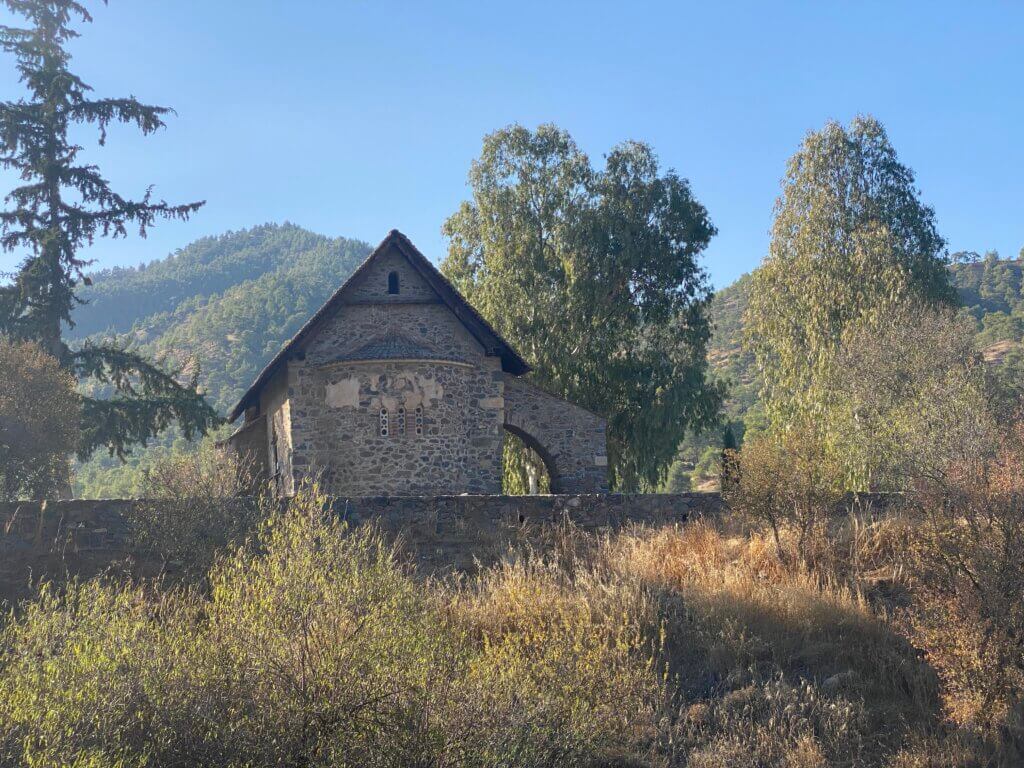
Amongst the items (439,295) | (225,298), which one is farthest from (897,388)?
→ (225,298)

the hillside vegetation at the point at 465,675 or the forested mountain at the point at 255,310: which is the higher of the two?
the forested mountain at the point at 255,310

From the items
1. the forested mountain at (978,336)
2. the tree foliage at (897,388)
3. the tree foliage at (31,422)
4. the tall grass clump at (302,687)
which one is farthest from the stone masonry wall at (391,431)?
the forested mountain at (978,336)

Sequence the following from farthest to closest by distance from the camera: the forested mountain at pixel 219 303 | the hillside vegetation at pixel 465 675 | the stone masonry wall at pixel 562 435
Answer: the forested mountain at pixel 219 303
the stone masonry wall at pixel 562 435
the hillside vegetation at pixel 465 675

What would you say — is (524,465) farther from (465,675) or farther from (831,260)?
(465,675)

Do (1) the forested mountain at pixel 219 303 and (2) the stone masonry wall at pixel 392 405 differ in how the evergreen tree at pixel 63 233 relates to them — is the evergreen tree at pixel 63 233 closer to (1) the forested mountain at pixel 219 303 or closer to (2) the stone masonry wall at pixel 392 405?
(2) the stone masonry wall at pixel 392 405

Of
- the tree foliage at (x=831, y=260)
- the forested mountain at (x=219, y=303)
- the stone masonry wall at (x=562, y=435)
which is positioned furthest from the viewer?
the forested mountain at (x=219, y=303)

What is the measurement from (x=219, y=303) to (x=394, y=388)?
295ft

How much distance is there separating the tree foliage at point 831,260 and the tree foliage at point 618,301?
2408 mm

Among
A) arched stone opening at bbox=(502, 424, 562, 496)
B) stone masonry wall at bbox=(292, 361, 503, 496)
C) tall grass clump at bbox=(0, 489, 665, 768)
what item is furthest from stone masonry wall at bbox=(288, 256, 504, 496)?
tall grass clump at bbox=(0, 489, 665, 768)

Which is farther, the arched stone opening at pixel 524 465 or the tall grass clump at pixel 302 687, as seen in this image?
the arched stone opening at pixel 524 465

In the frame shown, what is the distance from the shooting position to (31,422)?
20.1 m

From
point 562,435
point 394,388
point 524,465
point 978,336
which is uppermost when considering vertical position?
point 978,336

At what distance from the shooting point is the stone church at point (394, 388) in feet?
66.8

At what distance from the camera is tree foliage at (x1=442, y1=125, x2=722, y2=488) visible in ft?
90.7
